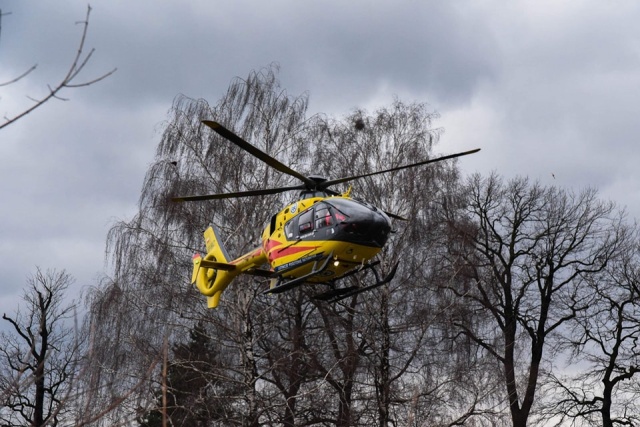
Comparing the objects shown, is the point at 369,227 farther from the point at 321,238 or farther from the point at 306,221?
the point at 306,221

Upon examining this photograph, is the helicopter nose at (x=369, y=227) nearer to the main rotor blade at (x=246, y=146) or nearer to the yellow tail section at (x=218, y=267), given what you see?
the main rotor blade at (x=246, y=146)

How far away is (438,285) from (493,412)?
317 centimetres

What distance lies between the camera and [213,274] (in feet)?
45.1

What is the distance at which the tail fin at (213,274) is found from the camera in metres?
13.2

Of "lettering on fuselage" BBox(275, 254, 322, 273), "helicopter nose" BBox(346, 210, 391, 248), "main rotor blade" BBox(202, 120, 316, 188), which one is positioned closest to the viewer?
"main rotor blade" BBox(202, 120, 316, 188)

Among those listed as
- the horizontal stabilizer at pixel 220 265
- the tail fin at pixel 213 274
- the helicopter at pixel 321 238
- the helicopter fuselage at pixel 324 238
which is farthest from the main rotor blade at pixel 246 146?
the tail fin at pixel 213 274

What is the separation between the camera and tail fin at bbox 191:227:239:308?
13.2m

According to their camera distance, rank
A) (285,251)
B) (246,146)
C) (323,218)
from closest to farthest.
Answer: (323,218)
(246,146)
(285,251)

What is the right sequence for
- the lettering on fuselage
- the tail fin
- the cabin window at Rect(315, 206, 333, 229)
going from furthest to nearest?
the tail fin < the lettering on fuselage < the cabin window at Rect(315, 206, 333, 229)

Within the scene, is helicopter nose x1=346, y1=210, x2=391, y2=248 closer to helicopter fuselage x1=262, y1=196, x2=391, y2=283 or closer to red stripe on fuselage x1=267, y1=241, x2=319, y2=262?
helicopter fuselage x1=262, y1=196, x2=391, y2=283

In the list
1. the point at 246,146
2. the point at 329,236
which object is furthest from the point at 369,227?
the point at 246,146

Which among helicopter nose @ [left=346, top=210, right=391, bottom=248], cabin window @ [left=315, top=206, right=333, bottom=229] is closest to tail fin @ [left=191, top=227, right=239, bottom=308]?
cabin window @ [left=315, top=206, right=333, bottom=229]

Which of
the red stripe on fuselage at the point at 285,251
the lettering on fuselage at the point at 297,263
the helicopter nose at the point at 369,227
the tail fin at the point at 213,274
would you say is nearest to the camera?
the helicopter nose at the point at 369,227

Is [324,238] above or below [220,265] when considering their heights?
below
